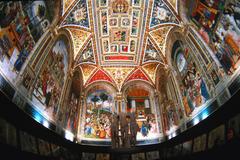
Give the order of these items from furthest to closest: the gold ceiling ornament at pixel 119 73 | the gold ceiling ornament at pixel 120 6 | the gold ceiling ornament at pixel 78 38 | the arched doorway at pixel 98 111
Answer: the gold ceiling ornament at pixel 119 73
the arched doorway at pixel 98 111
the gold ceiling ornament at pixel 78 38
the gold ceiling ornament at pixel 120 6

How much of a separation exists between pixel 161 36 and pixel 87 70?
6868 millimetres

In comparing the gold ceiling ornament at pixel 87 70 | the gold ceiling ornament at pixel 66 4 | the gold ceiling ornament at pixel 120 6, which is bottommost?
the gold ceiling ornament at pixel 87 70

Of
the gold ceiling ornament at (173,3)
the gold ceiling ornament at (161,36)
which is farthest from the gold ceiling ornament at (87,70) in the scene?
the gold ceiling ornament at (173,3)

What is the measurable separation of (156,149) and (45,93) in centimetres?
847

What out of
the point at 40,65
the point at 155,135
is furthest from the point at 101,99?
the point at 40,65

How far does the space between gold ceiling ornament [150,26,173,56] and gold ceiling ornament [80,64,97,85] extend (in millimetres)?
5786

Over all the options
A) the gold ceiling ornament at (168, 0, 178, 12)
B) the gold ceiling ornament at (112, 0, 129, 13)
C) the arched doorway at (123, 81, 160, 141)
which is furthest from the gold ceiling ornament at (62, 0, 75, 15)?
the arched doorway at (123, 81, 160, 141)

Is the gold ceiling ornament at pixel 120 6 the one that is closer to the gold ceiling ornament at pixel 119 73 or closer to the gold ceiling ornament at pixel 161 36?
the gold ceiling ornament at pixel 161 36

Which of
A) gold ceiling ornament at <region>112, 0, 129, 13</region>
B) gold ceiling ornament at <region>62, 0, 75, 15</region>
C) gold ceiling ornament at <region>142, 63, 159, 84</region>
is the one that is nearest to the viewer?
gold ceiling ornament at <region>62, 0, 75, 15</region>

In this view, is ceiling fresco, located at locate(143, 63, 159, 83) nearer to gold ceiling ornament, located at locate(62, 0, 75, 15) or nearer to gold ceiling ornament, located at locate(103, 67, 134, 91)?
gold ceiling ornament, located at locate(103, 67, 134, 91)

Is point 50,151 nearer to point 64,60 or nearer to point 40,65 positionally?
point 40,65

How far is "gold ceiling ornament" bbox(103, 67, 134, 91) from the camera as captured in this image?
16.5 metres

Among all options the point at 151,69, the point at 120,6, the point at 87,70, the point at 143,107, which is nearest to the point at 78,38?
the point at 120,6

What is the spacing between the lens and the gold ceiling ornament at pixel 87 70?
614 inches
